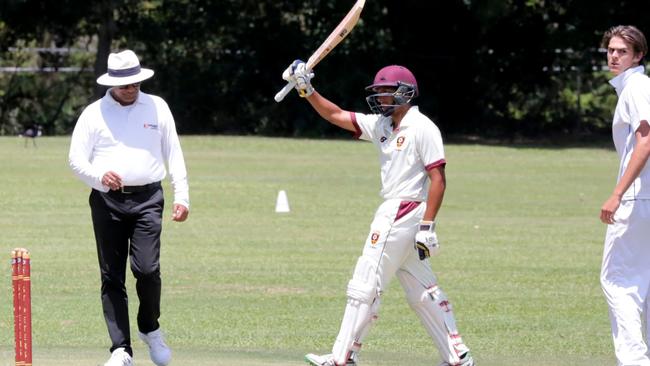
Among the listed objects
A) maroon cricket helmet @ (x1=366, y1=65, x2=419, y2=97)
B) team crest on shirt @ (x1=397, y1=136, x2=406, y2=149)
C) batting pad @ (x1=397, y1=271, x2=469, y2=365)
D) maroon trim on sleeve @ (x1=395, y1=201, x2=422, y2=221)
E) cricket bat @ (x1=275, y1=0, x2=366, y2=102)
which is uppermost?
cricket bat @ (x1=275, y1=0, x2=366, y2=102)

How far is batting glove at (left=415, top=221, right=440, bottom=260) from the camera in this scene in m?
7.88

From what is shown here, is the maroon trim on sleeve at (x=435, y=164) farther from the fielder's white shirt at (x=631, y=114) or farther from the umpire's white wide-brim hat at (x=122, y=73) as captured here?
the umpire's white wide-brim hat at (x=122, y=73)

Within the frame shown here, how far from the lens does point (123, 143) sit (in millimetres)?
8383

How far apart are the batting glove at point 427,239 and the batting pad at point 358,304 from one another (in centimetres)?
32

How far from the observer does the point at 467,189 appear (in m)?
24.8

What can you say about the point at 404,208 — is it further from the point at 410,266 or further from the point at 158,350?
the point at 158,350

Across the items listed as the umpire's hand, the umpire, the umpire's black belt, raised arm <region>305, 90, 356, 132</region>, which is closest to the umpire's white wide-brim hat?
the umpire

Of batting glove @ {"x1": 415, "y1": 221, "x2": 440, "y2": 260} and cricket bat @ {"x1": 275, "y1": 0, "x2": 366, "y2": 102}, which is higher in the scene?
cricket bat @ {"x1": 275, "y1": 0, "x2": 366, "y2": 102}

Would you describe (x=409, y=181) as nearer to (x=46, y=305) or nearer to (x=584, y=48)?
(x=46, y=305)

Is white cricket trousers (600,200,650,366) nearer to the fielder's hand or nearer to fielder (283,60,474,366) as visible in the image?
fielder (283,60,474,366)

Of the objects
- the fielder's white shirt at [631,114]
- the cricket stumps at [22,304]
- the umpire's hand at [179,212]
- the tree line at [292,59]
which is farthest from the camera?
the tree line at [292,59]

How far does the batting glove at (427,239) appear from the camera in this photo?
788cm

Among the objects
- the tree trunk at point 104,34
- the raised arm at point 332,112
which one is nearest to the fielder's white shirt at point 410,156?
the raised arm at point 332,112

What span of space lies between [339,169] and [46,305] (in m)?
16.2
